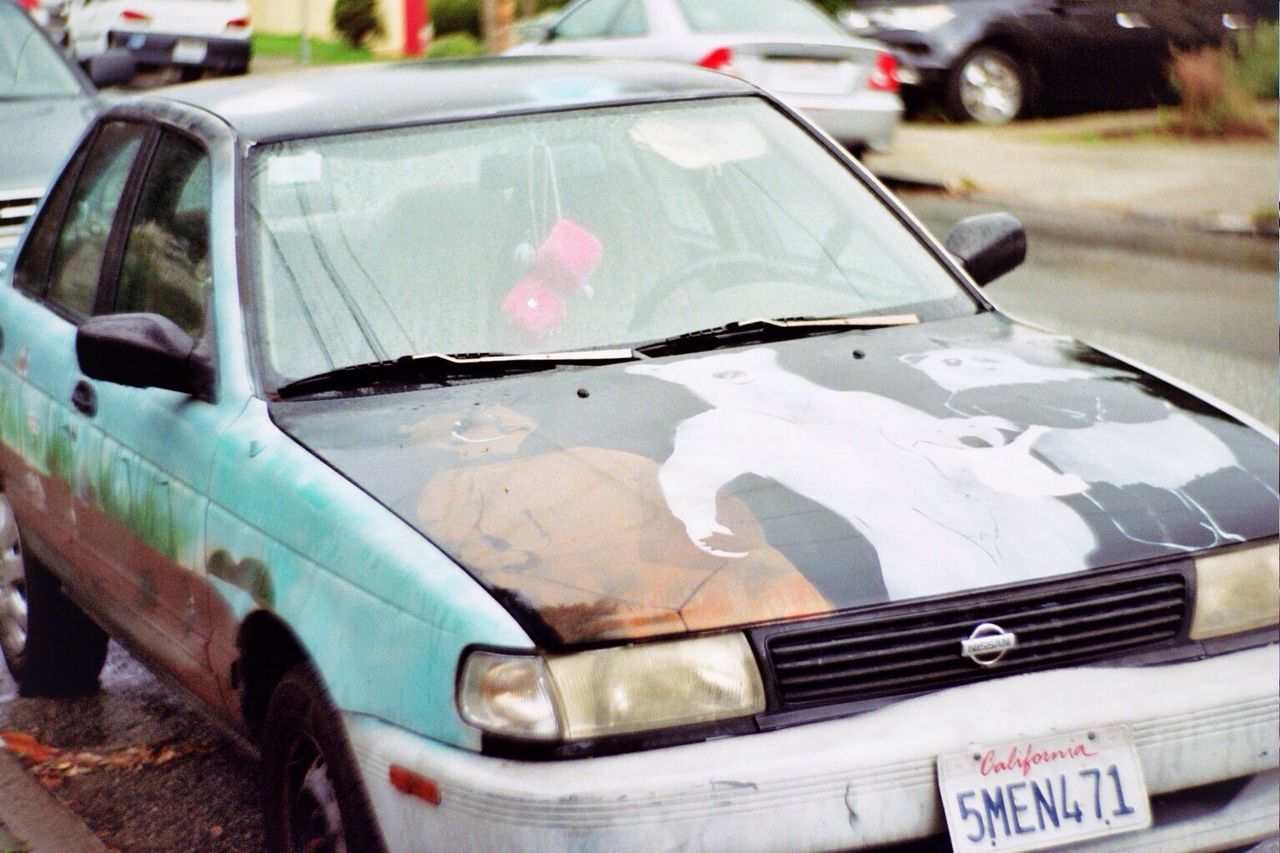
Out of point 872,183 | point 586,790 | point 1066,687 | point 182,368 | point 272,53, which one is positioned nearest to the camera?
point 586,790

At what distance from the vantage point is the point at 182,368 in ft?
12.3

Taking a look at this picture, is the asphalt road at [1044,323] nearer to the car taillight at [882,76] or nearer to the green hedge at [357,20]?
the car taillight at [882,76]

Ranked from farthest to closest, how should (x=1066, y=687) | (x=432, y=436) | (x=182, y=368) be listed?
(x=182, y=368)
(x=432, y=436)
(x=1066, y=687)

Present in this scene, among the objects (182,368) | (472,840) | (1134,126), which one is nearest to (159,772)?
(182,368)

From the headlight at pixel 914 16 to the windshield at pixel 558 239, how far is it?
13262mm

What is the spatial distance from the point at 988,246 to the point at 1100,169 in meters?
11.1

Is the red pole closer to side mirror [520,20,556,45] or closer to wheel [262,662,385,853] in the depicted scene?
side mirror [520,20,556,45]

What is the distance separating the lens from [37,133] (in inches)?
360

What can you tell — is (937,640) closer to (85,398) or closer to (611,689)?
(611,689)

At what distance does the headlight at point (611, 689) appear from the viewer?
2.78m

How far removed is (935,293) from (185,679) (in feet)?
6.09

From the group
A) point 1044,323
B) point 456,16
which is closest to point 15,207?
point 1044,323

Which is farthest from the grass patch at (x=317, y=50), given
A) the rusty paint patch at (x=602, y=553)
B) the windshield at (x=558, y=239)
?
the rusty paint patch at (x=602, y=553)

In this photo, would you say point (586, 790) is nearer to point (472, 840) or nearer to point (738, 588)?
point (472, 840)
